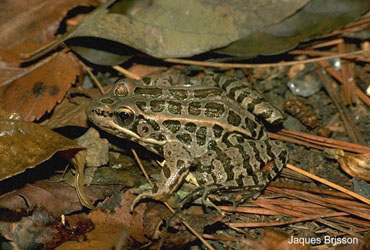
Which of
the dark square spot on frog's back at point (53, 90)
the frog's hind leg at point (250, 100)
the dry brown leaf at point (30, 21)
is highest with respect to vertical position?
the dry brown leaf at point (30, 21)

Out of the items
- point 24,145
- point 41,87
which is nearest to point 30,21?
point 41,87

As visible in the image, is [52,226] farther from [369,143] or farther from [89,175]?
[369,143]

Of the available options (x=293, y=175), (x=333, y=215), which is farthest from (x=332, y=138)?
(x=333, y=215)

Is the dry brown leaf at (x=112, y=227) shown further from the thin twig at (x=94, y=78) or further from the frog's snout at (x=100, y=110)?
the thin twig at (x=94, y=78)

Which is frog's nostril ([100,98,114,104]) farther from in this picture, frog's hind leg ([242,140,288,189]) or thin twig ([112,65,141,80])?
frog's hind leg ([242,140,288,189])

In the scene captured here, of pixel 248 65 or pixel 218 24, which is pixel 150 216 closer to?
pixel 248 65

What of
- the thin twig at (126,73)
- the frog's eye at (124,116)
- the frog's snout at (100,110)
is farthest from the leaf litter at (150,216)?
the thin twig at (126,73)
